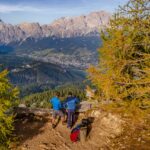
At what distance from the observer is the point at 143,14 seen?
1494 cm

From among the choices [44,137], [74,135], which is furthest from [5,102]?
[74,135]

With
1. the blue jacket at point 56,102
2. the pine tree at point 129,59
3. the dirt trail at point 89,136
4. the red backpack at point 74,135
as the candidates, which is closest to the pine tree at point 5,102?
the dirt trail at point 89,136

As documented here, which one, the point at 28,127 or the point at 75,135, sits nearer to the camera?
the point at 75,135

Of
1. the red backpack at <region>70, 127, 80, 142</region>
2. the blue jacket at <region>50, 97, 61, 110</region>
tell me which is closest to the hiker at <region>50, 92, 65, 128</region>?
the blue jacket at <region>50, 97, 61, 110</region>

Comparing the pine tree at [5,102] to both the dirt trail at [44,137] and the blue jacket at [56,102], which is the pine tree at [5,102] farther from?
the blue jacket at [56,102]

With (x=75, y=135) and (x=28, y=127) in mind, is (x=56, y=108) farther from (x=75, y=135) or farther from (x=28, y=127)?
(x=75, y=135)

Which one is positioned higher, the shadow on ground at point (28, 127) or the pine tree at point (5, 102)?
the pine tree at point (5, 102)

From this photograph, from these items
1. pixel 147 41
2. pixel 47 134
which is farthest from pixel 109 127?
pixel 147 41

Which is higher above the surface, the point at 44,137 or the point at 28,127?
the point at 28,127

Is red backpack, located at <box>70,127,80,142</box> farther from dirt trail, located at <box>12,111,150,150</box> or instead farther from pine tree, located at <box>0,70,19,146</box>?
pine tree, located at <box>0,70,19,146</box>

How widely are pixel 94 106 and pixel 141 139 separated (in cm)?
590

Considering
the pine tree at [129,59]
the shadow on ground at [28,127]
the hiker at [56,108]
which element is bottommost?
the shadow on ground at [28,127]

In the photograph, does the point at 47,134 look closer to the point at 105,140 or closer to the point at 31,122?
the point at 31,122

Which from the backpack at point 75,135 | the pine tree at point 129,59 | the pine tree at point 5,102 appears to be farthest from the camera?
the backpack at point 75,135
